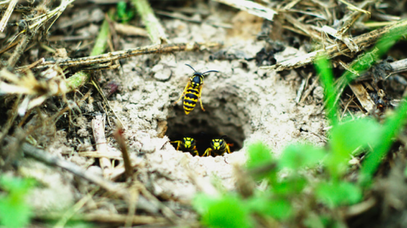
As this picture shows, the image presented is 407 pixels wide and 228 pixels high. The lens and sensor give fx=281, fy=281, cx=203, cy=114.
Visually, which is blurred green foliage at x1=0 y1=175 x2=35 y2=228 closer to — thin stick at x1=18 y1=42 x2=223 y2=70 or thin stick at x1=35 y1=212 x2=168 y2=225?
thin stick at x1=35 y1=212 x2=168 y2=225

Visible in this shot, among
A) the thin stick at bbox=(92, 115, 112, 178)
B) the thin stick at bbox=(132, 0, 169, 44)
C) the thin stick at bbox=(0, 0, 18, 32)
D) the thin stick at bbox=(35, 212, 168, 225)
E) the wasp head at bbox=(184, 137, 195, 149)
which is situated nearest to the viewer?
the thin stick at bbox=(35, 212, 168, 225)

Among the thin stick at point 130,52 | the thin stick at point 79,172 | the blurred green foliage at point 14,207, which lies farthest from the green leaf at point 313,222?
the thin stick at point 130,52

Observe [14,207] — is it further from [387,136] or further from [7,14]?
[387,136]

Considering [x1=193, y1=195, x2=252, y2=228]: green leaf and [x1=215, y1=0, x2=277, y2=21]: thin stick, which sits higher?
[x1=215, y1=0, x2=277, y2=21]: thin stick

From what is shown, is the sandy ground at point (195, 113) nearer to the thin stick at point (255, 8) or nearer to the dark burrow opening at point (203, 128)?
the dark burrow opening at point (203, 128)

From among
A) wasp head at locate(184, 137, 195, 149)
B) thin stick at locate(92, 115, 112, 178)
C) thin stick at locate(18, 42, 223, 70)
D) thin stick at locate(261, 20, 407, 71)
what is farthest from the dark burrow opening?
thin stick at locate(261, 20, 407, 71)

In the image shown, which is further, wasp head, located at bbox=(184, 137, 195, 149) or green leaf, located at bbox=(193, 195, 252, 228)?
wasp head, located at bbox=(184, 137, 195, 149)
